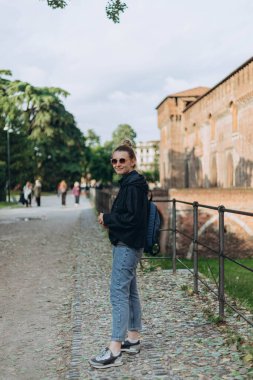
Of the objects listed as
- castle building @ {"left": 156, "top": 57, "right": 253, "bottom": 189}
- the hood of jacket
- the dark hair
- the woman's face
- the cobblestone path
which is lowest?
the cobblestone path

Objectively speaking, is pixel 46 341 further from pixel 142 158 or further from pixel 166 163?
pixel 142 158

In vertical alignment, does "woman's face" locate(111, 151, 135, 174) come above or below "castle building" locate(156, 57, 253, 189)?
below

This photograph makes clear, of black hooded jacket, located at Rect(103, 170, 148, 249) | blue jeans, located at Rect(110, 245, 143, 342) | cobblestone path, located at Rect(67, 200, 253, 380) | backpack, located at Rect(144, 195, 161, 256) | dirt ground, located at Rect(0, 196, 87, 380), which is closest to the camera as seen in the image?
cobblestone path, located at Rect(67, 200, 253, 380)

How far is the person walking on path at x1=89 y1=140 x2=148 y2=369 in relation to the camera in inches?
165

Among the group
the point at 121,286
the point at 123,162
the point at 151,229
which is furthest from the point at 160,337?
the point at 123,162

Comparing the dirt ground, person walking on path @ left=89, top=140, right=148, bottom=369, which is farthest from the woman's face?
the dirt ground

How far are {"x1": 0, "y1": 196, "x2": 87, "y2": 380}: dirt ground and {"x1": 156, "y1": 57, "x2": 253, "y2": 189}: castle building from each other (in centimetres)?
1976

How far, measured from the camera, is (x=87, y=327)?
17.9 feet

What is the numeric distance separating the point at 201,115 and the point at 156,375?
38.6m

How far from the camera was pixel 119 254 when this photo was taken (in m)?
4.29

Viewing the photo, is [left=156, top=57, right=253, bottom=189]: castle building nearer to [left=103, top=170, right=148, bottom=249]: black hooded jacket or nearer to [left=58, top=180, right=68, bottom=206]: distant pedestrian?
[left=58, top=180, right=68, bottom=206]: distant pedestrian

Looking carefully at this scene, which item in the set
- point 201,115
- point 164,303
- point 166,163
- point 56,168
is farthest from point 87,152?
point 164,303

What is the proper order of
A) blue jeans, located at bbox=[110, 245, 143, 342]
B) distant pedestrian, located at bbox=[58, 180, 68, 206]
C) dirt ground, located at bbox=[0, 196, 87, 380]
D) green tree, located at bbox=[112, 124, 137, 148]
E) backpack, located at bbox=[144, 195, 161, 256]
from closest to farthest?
blue jeans, located at bbox=[110, 245, 143, 342]
backpack, located at bbox=[144, 195, 161, 256]
dirt ground, located at bbox=[0, 196, 87, 380]
distant pedestrian, located at bbox=[58, 180, 68, 206]
green tree, located at bbox=[112, 124, 137, 148]

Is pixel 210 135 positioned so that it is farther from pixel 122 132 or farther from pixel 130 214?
pixel 122 132
